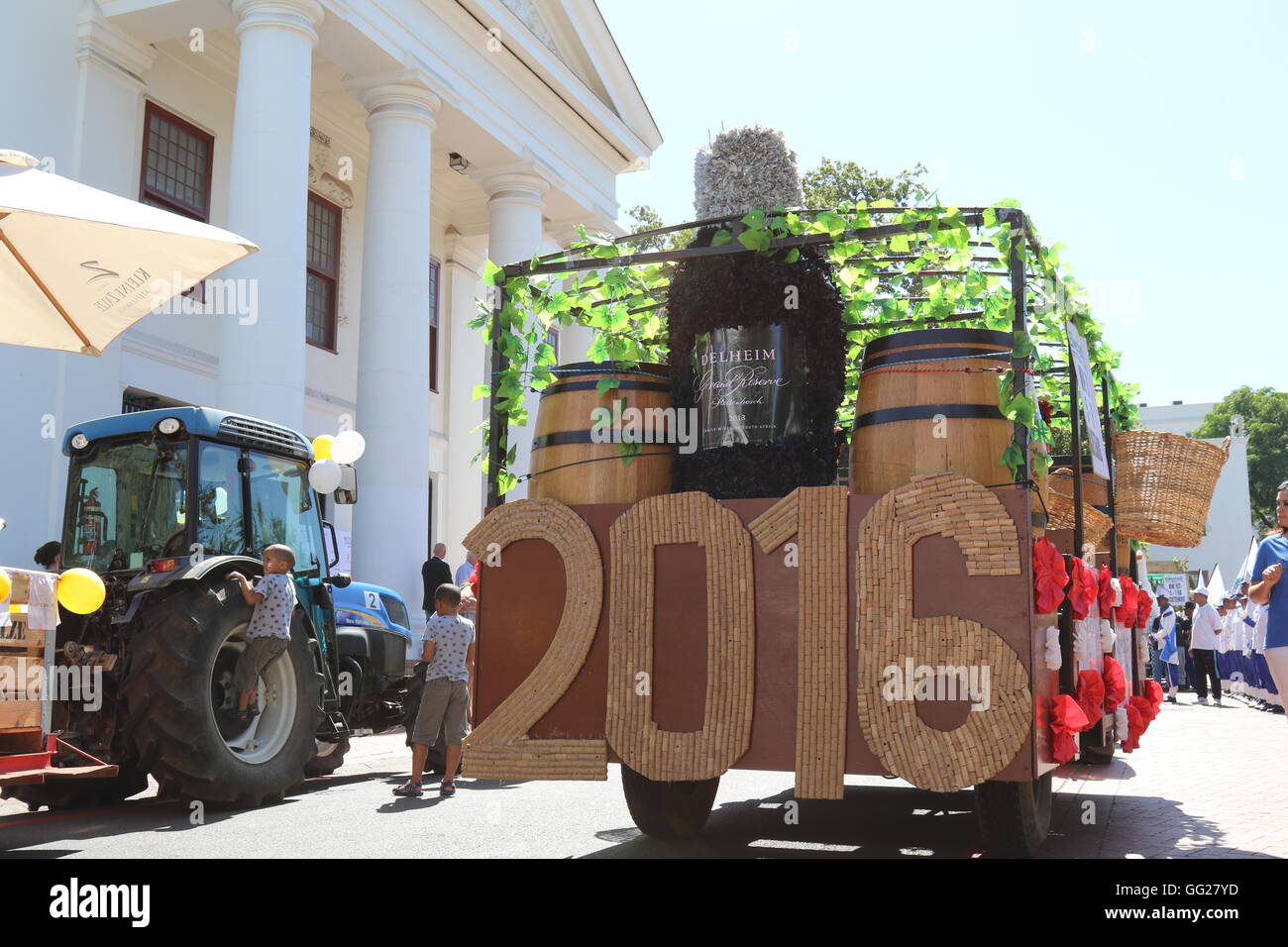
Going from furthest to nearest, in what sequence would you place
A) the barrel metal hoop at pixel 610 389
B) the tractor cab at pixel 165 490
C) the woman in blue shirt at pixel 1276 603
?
the tractor cab at pixel 165 490 → the woman in blue shirt at pixel 1276 603 → the barrel metal hoop at pixel 610 389

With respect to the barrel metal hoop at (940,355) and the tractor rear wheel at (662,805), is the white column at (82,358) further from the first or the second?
the barrel metal hoop at (940,355)

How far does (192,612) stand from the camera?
276 inches

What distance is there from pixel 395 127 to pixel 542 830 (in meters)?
11.5

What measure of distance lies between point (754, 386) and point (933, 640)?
1.44 m

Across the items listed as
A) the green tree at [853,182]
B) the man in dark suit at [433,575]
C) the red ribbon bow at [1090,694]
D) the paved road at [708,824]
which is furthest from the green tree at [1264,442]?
the red ribbon bow at [1090,694]

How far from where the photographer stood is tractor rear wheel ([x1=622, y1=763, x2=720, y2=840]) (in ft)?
18.9

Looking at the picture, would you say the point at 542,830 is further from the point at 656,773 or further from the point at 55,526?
the point at 55,526

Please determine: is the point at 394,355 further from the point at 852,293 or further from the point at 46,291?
the point at 852,293

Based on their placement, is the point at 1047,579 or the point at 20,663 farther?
the point at 20,663

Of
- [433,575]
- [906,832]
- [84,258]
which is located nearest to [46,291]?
[84,258]

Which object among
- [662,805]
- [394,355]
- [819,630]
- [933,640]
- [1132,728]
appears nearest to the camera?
[933,640]

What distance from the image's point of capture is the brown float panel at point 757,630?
4367 millimetres

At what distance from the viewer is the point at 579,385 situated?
18.0 ft

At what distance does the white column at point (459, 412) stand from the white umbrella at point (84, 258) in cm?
1440
